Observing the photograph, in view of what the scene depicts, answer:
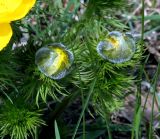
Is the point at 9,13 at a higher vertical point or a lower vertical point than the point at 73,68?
higher

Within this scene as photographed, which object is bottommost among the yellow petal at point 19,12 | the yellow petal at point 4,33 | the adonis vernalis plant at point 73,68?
the adonis vernalis plant at point 73,68

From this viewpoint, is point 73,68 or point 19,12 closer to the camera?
point 19,12

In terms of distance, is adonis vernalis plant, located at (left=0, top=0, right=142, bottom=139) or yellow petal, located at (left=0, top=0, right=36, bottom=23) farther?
adonis vernalis plant, located at (left=0, top=0, right=142, bottom=139)

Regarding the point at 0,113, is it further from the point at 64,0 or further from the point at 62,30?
the point at 64,0

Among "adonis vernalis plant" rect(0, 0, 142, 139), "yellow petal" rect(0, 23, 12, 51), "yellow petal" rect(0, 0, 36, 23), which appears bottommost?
"adonis vernalis plant" rect(0, 0, 142, 139)

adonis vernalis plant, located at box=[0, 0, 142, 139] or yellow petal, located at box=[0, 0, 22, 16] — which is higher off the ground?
yellow petal, located at box=[0, 0, 22, 16]

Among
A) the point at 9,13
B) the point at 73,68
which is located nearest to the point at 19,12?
the point at 9,13

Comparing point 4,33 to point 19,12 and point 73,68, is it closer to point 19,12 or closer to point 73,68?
point 19,12

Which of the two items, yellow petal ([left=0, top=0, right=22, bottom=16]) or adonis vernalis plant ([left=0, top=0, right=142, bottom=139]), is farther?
adonis vernalis plant ([left=0, top=0, right=142, bottom=139])
